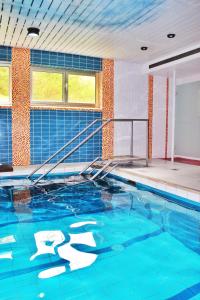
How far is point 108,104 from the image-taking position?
686cm

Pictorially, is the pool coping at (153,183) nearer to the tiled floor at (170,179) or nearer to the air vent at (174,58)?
the tiled floor at (170,179)

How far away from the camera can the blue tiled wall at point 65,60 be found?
6.12 m

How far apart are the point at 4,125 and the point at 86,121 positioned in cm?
189

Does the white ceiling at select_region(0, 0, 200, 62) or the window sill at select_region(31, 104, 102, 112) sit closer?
the white ceiling at select_region(0, 0, 200, 62)

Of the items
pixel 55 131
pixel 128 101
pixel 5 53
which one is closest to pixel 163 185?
pixel 55 131

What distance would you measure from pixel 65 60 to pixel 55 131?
165 centimetres

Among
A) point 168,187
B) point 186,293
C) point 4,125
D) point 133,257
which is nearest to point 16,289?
point 133,257

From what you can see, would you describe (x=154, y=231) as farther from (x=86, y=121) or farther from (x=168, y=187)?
(x=86, y=121)

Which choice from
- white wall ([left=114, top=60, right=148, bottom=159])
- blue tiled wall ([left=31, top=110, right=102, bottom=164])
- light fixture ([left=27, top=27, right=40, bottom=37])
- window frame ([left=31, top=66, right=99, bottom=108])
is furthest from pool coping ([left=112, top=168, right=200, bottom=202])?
light fixture ([left=27, top=27, right=40, bottom=37])

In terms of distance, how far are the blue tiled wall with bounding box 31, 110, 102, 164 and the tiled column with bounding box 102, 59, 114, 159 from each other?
0.28 metres

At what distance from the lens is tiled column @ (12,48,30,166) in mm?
5977

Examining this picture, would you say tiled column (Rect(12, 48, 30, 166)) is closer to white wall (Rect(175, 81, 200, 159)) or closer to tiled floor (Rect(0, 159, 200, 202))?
tiled floor (Rect(0, 159, 200, 202))

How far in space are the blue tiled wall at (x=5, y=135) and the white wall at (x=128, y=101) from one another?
2557mm

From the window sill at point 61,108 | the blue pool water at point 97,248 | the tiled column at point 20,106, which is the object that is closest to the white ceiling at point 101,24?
the tiled column at point 20,106
